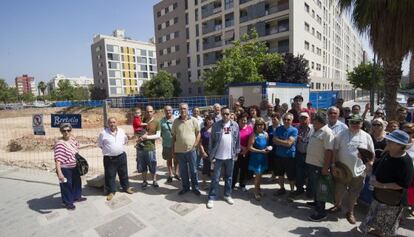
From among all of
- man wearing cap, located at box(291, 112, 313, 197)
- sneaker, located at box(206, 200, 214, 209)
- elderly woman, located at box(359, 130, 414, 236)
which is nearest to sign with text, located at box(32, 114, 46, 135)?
sneaker, located at box(206, 200, 214, 209)

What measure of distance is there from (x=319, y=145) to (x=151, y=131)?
331 cm

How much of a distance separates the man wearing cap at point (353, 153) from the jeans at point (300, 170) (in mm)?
729

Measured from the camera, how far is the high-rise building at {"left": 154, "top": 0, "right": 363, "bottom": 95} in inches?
1213

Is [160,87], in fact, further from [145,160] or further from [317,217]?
[317,217]

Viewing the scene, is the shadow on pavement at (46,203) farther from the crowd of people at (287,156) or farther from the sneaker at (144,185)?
the sneaker at (144,185)

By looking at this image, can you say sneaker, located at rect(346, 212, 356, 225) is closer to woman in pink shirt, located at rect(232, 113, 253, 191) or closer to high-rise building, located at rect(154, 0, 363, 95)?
woman in pink shirt, located at rect(232, 113, 253, 191)

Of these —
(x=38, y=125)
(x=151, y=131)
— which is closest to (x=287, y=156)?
(x=151, y=131)

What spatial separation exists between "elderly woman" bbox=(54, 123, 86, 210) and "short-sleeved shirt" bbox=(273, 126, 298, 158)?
12.5ft

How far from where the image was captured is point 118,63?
70375 millimetres

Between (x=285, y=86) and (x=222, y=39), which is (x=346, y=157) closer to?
(x=285, y=86)

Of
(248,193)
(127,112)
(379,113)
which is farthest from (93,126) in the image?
(379,113)

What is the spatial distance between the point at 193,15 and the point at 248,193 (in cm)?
4129

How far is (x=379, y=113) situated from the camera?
5.29 metres

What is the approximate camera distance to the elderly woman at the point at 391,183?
2846 millimetres
